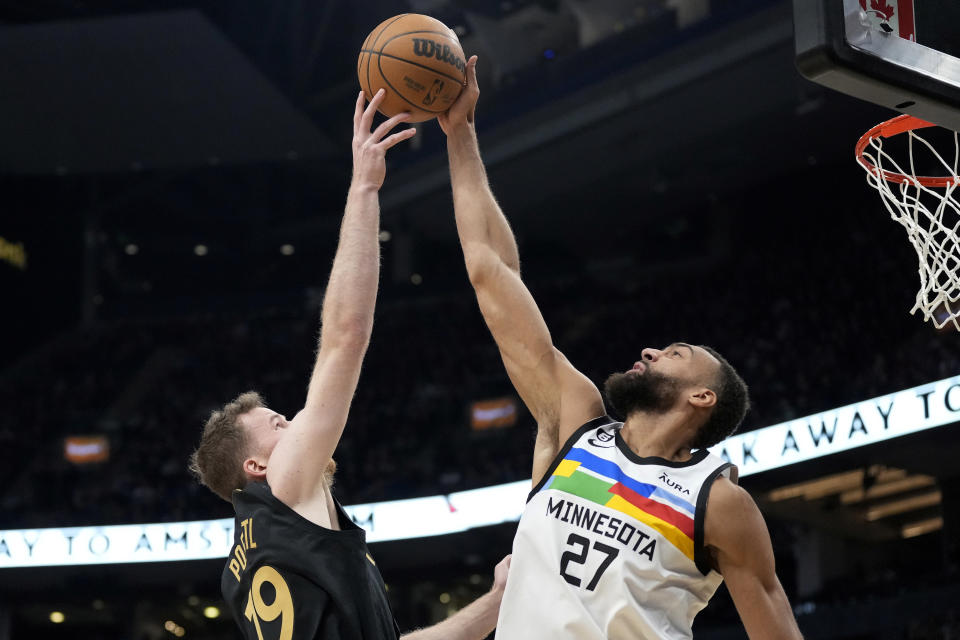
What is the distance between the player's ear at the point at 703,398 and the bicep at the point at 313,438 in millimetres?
857

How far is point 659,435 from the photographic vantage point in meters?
2.90

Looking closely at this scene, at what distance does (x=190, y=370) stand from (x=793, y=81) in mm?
11727

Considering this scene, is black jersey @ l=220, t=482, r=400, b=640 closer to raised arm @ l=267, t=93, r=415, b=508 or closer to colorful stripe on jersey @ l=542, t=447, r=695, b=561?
raised arm @ l=267, t=93, r=415, b=508

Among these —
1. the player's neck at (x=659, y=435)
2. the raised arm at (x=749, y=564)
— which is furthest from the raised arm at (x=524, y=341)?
the raised arm at (x=749, y=564)

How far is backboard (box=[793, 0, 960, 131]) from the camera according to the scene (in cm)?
269

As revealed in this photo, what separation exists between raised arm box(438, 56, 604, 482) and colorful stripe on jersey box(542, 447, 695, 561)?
124 mm

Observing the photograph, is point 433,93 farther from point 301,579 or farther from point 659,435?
point 301,579

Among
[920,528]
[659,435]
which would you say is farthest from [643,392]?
[920,528]

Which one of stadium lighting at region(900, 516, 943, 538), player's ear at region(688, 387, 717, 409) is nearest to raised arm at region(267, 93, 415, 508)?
player's ear at region(688, 387, 717, 409)

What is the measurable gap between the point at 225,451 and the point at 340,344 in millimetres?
419

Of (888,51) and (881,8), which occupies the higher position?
(881,8)

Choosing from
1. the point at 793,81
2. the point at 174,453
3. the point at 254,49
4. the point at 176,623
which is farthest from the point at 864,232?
the point at 176,623

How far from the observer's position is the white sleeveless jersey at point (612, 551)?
2646 millimetres

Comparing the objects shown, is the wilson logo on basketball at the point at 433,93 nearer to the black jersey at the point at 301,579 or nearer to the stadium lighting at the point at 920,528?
the black jersey at the point at 301,579
